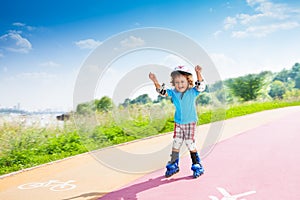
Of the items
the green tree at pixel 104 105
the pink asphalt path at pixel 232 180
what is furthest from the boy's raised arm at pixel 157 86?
the green tree at pixel 104 105

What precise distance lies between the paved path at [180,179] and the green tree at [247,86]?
92.1 ft

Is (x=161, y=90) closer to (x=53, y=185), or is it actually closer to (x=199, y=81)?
(x=199, y=81)

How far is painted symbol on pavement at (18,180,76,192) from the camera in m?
4.80

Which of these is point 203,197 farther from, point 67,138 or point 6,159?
point 67,138

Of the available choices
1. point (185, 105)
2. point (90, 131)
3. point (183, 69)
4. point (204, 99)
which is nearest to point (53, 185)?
point (185, 105)

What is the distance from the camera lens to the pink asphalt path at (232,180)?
4.07m

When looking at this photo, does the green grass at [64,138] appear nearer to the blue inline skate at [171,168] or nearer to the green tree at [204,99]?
the blue inline skate at [171,168]

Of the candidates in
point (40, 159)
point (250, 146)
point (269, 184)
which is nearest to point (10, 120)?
point (40, 159)

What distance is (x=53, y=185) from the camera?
16.3 feet

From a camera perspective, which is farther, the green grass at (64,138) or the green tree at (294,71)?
the green tree at (294,71)

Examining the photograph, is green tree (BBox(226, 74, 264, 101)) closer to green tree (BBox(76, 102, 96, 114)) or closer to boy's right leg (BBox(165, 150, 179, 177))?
green tree (BBox(76, 102, 96, 114))

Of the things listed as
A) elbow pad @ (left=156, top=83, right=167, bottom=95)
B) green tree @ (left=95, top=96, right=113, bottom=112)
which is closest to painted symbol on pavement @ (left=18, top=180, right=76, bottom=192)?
elbow pad @ (left=156, top=83, right=167, bottom=95)

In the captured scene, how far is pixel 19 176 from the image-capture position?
18.8 ft

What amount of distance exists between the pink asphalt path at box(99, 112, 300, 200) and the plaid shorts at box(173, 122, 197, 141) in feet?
2.04
